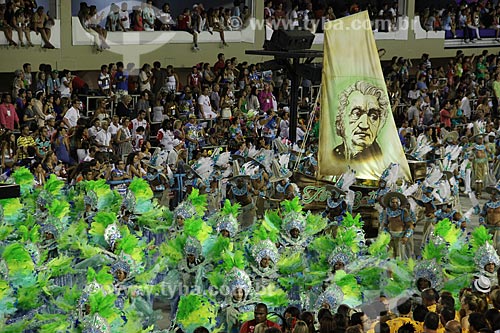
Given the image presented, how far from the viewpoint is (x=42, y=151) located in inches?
734

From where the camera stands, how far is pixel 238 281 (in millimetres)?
11898

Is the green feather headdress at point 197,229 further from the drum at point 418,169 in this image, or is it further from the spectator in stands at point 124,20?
the spectator in stands at point 124,20

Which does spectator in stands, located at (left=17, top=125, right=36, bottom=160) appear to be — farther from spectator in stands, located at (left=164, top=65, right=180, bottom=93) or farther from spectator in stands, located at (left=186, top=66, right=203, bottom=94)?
spectator in stands, located at (left=186, top=66, right=203, bottom=94)

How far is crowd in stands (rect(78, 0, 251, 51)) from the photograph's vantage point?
24.5 m

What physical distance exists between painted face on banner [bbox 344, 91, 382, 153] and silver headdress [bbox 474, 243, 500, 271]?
6010 millimetres

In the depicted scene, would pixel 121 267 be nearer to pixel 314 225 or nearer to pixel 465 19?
pixel 314 225

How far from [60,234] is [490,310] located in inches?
221

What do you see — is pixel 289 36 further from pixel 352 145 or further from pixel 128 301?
pixel 128 301

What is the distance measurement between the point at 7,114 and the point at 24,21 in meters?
3.71

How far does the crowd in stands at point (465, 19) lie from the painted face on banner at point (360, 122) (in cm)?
1473

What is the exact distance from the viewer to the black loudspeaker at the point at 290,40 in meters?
19.9

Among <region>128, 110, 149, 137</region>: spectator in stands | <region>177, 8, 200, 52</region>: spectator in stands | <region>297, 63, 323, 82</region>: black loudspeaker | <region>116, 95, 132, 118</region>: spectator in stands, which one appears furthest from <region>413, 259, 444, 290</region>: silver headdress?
<region>177, 8, 200, 52</region>: spectator in stands

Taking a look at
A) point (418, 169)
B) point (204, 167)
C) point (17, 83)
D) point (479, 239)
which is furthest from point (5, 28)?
point (479, 239)

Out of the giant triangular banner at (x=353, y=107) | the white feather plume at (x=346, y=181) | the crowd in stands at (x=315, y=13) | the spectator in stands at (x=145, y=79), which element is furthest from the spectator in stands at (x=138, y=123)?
the crowd in stands at (x=315, y=13)
